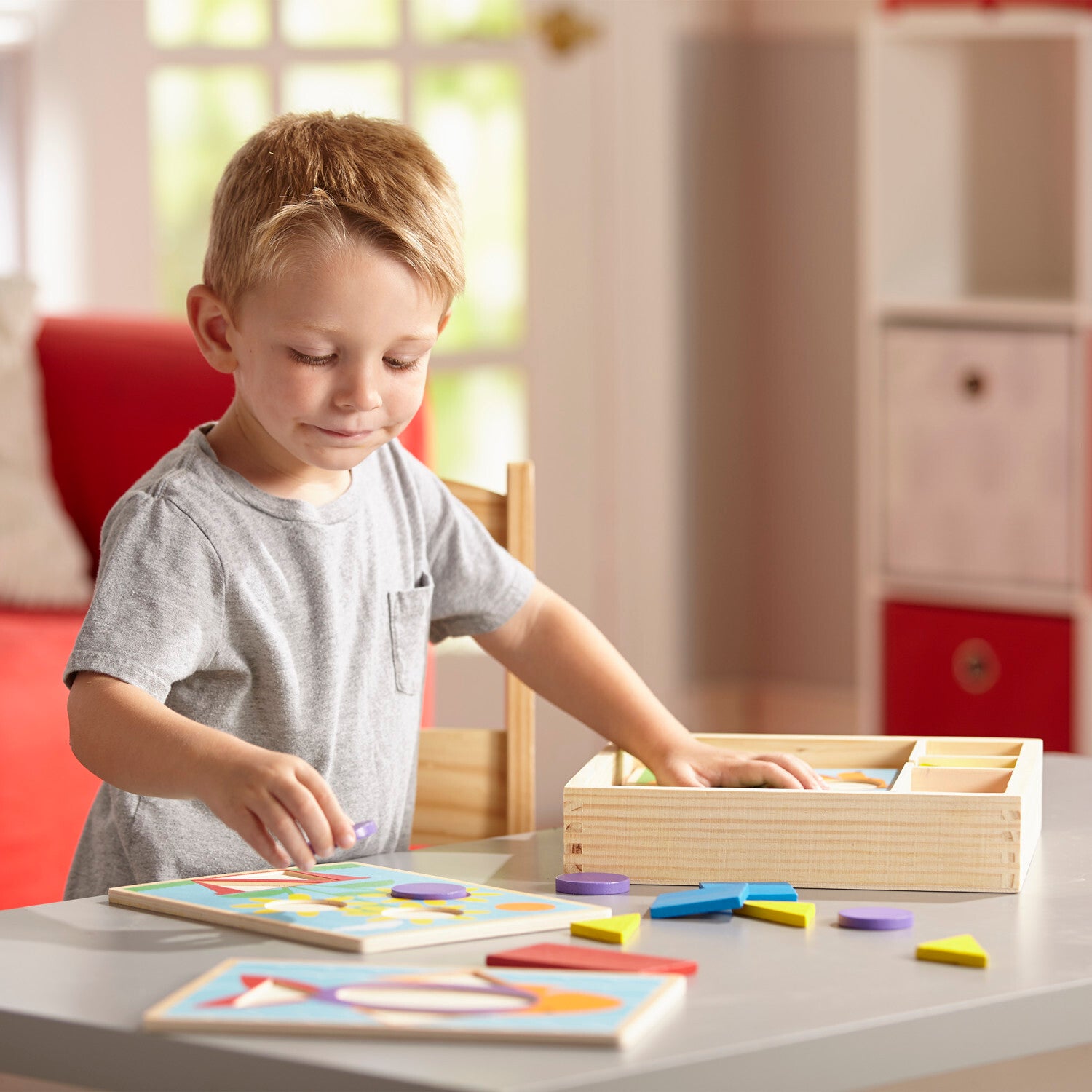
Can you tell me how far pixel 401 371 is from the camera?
969mm

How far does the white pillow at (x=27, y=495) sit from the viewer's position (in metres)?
2.22

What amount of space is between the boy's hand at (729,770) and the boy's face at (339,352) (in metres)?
0.26

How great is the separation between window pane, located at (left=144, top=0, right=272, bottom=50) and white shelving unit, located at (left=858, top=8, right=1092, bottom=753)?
0.98 meters

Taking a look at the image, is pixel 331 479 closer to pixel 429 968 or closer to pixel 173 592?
pixel 173 592

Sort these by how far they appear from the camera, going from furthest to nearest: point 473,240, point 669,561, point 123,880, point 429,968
→ point 669,561
point 473,240
point 123,880
point 429,968

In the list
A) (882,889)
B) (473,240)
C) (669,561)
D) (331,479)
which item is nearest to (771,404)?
(669,561)

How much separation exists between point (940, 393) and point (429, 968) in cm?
205

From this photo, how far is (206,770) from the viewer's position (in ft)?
2.66

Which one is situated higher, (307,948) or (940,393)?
(940,393)

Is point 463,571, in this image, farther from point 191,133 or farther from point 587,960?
point 191,133

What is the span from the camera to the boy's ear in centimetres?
101

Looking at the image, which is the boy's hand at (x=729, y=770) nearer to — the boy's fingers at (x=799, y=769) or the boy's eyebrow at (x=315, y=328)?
the boy's fingers at (x=799, y=769)

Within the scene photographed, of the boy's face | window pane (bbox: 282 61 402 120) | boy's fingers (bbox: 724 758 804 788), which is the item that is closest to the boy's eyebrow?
the boy's face

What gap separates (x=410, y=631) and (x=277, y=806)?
36 centimetres
